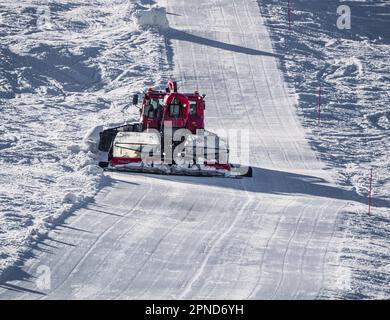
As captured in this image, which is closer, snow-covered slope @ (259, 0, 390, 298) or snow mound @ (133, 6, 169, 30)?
snow-covered slope @ (259, 0, 390, 298)

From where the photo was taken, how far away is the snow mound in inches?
1642

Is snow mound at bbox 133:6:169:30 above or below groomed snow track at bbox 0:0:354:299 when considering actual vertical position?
above

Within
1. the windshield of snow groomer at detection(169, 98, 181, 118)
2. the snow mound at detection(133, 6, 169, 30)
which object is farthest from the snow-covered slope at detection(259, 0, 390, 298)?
the windshield of snow groomer at detection(169, 98, 181, 118)

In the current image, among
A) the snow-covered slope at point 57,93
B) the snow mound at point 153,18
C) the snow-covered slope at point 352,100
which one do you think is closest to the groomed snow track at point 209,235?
the snow-covered slope at point 352,100

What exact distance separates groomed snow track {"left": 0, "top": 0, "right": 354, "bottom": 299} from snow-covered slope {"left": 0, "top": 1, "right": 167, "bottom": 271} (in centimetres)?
82

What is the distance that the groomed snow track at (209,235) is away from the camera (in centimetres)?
1961

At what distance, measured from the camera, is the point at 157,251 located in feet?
70.7

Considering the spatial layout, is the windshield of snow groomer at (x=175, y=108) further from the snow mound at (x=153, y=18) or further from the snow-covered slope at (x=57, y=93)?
the snow mound at (x=153, y=18)

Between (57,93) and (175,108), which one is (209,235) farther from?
(57,93)

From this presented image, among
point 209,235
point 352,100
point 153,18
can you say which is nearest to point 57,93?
point 153,18

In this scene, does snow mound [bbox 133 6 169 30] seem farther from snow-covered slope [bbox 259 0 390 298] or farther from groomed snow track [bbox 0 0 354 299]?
groomed snow track [bbox 0 0 354 299]

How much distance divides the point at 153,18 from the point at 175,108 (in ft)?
45.7

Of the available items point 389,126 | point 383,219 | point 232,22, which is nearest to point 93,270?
point 383,219

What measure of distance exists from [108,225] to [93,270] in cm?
282
